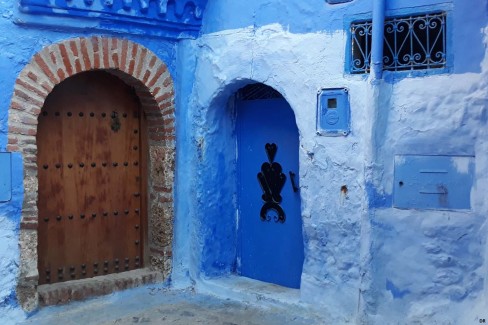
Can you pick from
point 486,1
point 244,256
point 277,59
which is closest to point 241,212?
point 244,256

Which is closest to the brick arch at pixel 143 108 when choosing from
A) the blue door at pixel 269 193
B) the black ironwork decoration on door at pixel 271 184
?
the blue door at pixel 269 193

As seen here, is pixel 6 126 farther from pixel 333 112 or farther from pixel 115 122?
pixel 333 112

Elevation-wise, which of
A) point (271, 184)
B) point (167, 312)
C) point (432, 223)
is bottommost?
point (167, 312)

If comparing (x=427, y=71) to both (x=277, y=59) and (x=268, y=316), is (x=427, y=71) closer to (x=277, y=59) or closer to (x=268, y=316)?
(x=277, y=59)

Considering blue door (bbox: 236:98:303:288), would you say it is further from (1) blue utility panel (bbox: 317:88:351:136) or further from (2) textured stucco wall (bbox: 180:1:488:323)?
(1) blue utility panel (bbox: 317:88:351:136)

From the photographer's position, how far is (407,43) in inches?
159

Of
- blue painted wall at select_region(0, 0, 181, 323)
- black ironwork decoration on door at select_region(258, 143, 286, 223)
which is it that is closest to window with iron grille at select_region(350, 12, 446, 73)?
black ironwork decoration on door at select_region(258, 143, 286, 223)

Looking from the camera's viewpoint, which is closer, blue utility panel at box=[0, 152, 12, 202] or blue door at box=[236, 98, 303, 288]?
blue utility panel at box=[0, 152, 12, 202]

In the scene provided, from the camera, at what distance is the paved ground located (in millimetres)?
4398

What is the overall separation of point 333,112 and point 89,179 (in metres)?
2.04

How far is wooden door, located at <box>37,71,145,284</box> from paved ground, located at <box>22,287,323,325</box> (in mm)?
→ 356

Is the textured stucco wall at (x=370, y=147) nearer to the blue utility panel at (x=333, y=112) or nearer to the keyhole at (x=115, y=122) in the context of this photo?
the blue utility panel at (x=333, y=112)

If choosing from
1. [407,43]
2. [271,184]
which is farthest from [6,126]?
[407,43]

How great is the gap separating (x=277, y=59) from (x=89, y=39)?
140cm
